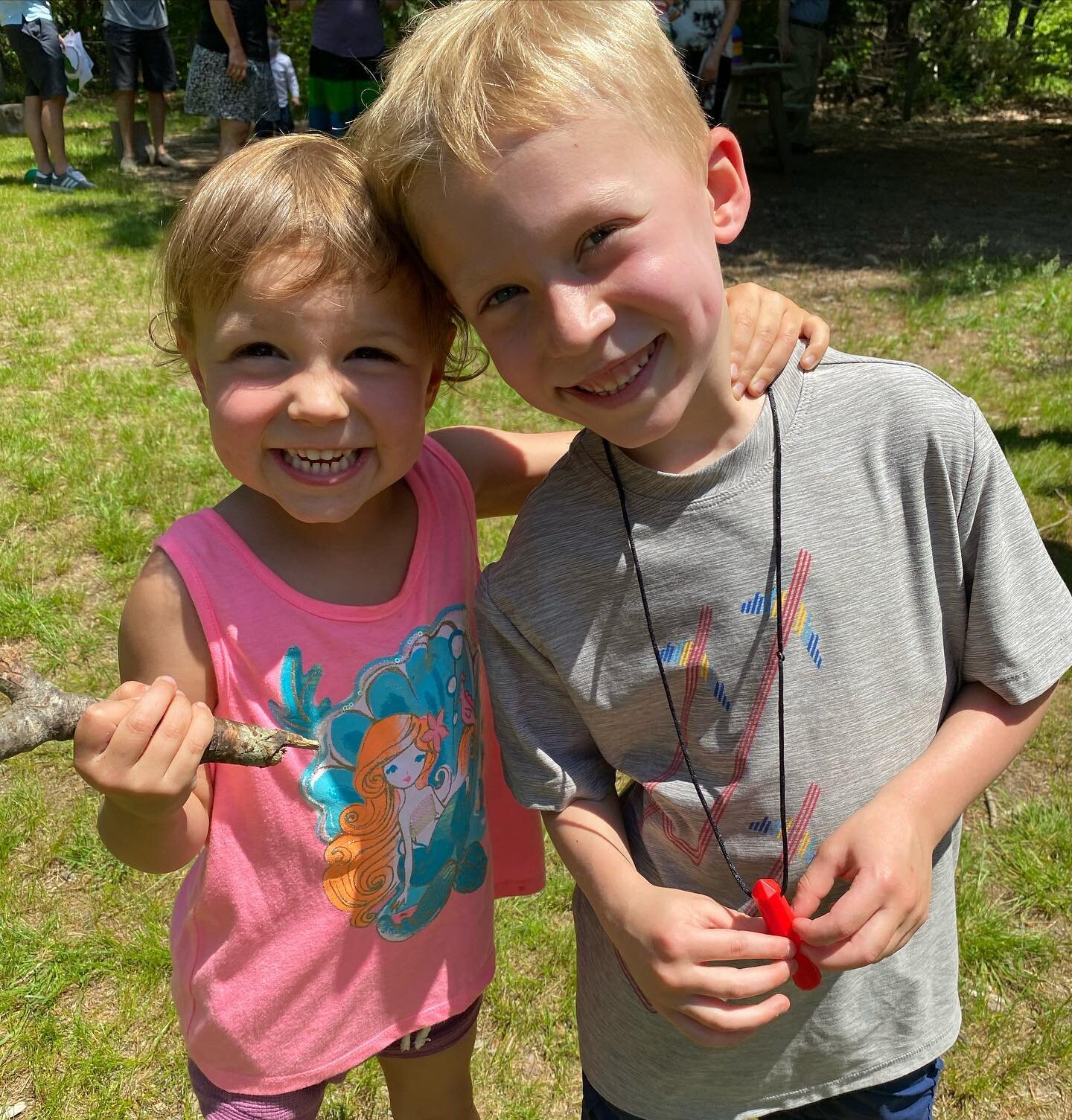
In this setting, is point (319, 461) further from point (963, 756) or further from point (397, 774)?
point (963, 756)

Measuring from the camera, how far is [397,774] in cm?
159

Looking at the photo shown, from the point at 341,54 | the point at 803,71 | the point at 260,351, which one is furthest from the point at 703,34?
the point at 260,351

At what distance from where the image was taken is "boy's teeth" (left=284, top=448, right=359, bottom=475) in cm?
148

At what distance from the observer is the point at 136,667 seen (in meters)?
1.48

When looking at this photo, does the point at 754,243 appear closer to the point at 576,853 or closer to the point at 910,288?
the point at 910,288

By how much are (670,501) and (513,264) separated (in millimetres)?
363

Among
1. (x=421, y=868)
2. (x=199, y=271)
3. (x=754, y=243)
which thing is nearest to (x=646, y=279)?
(x=199, y=271)

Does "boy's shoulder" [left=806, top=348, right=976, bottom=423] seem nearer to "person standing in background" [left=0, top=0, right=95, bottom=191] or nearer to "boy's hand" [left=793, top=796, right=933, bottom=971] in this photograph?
"boy's hand" [left=793, top=796, right=933, bottom=971]

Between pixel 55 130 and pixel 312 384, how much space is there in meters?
10.6

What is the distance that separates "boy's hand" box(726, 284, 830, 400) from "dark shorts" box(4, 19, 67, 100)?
403 inches

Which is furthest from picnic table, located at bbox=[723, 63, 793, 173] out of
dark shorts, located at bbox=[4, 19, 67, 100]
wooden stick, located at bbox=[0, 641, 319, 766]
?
wooden stick, located at bbox=[0, 641, 319, 766]

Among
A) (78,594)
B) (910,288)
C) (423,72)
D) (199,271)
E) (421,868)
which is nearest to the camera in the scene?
(423,72)

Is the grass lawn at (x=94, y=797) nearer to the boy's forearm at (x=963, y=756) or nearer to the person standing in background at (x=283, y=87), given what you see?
the boy's forearm at (x=963, y=756)

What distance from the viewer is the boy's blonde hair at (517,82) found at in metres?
1.26
